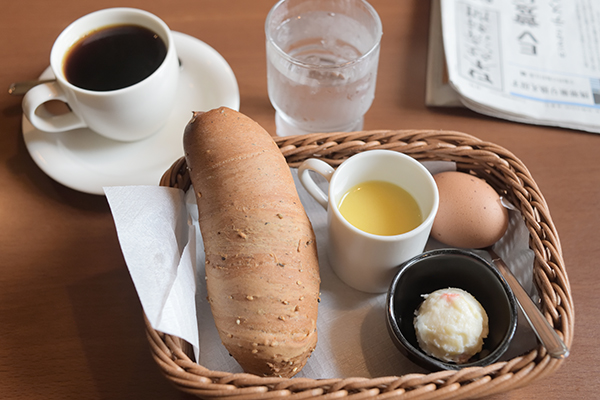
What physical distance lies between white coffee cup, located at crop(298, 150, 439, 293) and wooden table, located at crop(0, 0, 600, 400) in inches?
8.4


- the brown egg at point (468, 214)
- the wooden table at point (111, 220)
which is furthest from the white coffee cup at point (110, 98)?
the brown egg at point (468, 214)

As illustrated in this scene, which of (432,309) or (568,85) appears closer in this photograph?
(432,309)

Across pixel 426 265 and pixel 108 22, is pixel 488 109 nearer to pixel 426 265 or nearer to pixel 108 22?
pixel 426 265

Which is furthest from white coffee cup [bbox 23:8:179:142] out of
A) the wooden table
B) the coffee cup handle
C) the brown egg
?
the brown egg

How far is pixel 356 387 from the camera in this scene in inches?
18.5

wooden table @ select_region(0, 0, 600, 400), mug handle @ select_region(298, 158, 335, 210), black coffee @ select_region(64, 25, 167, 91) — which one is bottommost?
wooden table @ select_region(0, 0, 600, 400)

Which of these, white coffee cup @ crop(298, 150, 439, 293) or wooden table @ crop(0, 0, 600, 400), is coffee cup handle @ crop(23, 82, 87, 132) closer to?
wooden table @ crop(0, 0, 600, 400)

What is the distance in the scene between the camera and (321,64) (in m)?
0.72

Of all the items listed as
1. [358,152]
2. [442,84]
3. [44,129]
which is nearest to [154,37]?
[44,129]

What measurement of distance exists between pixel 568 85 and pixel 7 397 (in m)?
1.00

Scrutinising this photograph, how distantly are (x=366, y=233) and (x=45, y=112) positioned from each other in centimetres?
55

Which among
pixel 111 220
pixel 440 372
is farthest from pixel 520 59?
pixel 111 220

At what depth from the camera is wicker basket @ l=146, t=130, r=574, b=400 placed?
1.53 ft

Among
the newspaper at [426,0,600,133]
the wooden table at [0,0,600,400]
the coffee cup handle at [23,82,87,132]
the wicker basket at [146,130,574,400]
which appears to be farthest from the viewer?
the newspaper at [426,0,600,133]
